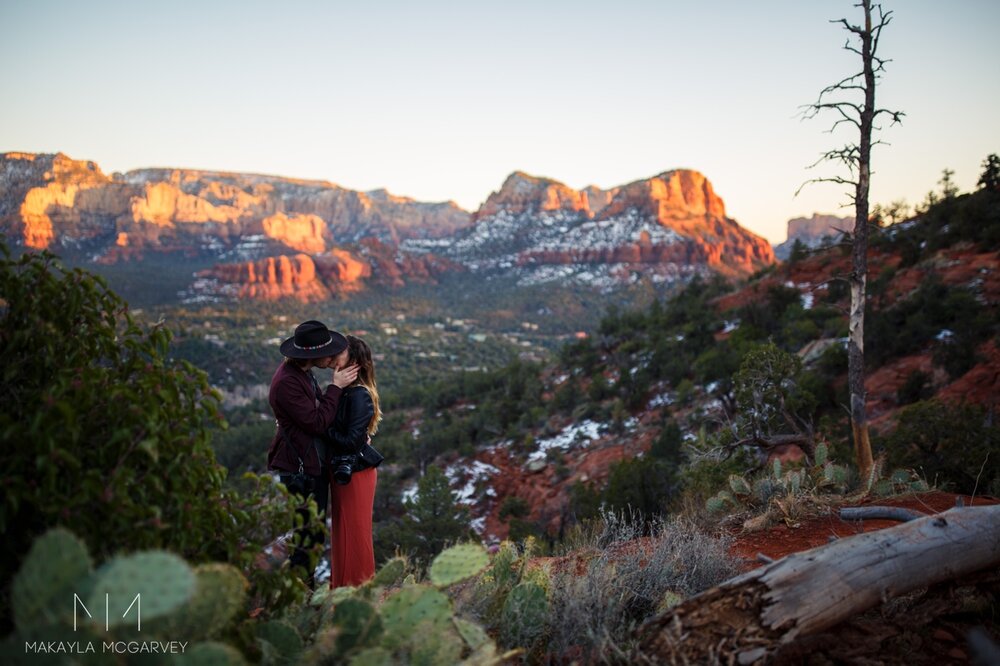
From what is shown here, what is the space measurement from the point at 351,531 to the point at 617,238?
10420cm

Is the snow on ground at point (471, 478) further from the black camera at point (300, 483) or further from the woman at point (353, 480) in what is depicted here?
the black camera at point (300, 483)

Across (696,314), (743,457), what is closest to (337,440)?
(743,457)

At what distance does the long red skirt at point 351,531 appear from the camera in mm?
3926

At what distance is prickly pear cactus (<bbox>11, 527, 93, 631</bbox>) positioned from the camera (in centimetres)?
134

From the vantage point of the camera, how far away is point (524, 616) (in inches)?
106

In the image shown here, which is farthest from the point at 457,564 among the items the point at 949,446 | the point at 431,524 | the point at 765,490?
the point at 431,524

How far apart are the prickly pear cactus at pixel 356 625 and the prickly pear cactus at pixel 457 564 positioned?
0.39 meters

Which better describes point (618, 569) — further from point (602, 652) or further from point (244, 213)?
point (244, 213)

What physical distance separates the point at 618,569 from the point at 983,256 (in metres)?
16.4

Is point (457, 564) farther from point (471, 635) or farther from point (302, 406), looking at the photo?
point (302, 406)

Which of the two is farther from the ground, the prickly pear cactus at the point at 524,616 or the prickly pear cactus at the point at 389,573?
the prickly pear cactus at the point at 389,573

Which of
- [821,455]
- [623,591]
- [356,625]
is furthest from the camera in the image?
[821,455]

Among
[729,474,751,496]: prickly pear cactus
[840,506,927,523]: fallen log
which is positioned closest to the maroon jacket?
[840,506,927,523]: fallen log

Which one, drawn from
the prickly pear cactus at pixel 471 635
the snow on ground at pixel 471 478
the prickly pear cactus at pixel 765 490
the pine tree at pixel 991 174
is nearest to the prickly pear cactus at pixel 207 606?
the prickly pear cactus at pixel 471 635
